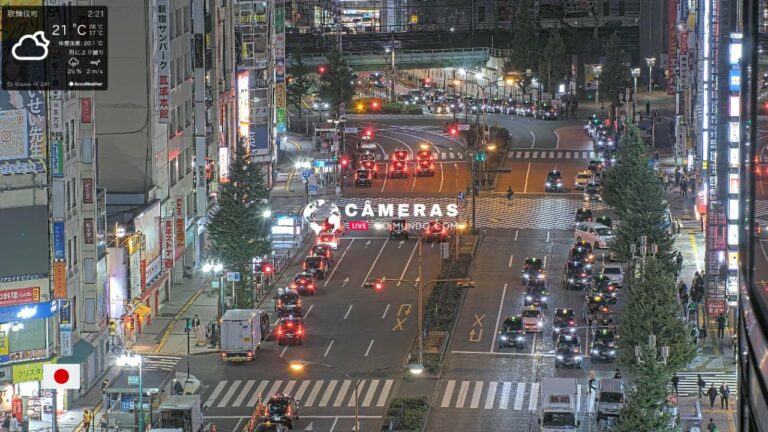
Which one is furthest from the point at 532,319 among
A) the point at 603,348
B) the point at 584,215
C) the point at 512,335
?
the point at 584,215

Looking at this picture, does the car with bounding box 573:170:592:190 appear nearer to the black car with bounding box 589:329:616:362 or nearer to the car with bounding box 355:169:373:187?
the car with bounding box 355:169:373:187

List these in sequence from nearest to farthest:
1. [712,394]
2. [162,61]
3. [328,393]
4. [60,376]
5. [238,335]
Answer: [60,376]
[712,394]
[328,393]
[238,335]
[162,61]

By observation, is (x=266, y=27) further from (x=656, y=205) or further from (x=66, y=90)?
(x=66, y=90)

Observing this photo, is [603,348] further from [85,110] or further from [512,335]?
[85,110]

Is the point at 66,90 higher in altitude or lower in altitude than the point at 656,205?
higher

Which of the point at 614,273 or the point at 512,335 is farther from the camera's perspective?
the point at 614,273

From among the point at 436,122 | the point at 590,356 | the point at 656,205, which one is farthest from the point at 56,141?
the point at 436,122
